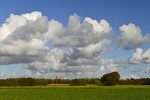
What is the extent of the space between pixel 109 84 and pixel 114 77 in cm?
570

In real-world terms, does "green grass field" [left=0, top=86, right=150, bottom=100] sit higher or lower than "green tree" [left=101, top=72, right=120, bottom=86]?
lower

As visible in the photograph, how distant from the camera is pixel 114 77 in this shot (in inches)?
6275

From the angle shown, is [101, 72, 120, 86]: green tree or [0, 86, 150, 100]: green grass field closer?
[0, 86, 150, 100]: green grass field

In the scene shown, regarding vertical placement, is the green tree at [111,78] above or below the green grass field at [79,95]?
above

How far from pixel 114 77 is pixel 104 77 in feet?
22.1

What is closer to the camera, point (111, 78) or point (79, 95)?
point (79, 95)

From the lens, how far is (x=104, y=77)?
16162cm

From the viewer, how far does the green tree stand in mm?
157875

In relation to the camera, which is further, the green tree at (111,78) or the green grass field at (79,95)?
the green tree at (111,78)

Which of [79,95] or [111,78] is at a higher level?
[111,78]

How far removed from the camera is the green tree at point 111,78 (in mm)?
157875

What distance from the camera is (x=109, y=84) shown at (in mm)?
159250

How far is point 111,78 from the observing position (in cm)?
15775
